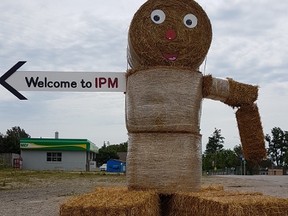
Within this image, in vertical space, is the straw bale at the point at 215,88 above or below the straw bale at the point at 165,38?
below

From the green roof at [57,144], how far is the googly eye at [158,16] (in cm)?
4377

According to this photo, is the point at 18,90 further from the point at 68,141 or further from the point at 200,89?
the point at 68,141

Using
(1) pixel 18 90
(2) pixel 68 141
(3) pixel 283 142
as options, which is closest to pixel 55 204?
(1) pixel 18 90

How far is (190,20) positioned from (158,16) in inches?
17.7

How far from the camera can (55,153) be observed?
50594 millimetres

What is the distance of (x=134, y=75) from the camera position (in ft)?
21.5

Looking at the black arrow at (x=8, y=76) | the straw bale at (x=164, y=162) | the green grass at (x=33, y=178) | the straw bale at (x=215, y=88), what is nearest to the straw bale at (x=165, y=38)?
the straw bale at (x=215, y=88)

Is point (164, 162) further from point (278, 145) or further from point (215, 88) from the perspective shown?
point (278, 145)

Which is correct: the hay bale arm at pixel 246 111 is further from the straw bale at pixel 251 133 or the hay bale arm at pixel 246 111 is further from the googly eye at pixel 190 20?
the googly eye at pixel 190 20

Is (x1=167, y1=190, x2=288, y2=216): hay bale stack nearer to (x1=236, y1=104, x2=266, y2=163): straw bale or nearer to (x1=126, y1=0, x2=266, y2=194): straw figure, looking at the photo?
(x1=126, y1=0, x2=266, y2=194): straw figure

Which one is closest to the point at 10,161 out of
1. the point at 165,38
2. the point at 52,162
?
the point at 52,162

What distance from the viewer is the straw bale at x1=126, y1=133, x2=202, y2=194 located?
6.22 metres

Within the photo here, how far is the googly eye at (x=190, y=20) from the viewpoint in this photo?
6523 millimetres

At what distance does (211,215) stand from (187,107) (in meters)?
1.66
